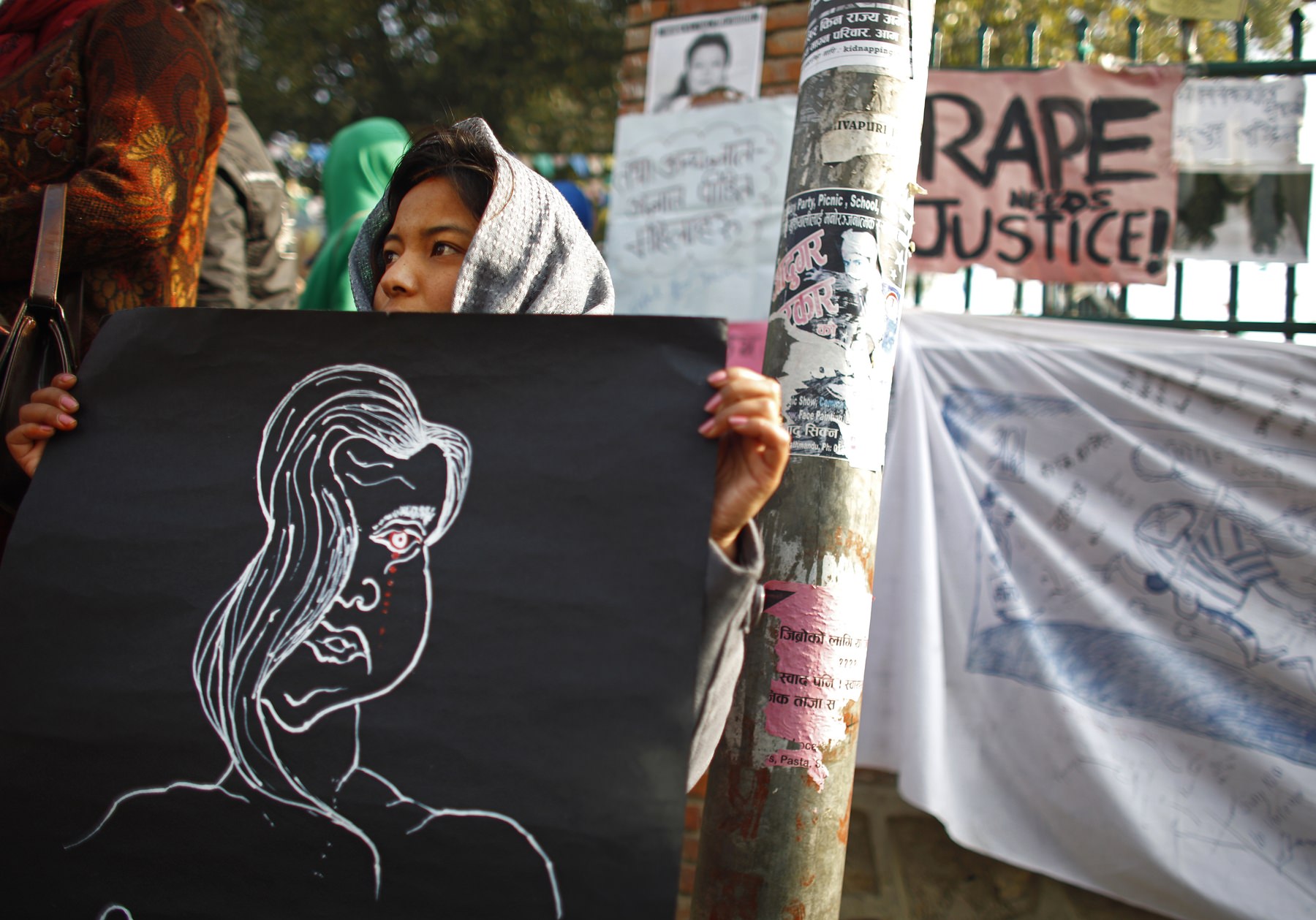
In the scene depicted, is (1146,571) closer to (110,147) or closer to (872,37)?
(872,37)

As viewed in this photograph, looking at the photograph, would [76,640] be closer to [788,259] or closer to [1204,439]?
[788,259]

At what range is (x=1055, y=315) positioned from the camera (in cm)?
286

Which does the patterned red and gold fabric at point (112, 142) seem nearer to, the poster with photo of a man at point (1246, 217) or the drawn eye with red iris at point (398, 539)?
the drawn eye with red iris at point (398, 539)

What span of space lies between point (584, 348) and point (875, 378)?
1.59 feet

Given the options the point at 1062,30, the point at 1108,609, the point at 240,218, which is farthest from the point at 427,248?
the point at 1062,30

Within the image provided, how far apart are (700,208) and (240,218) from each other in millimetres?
1680

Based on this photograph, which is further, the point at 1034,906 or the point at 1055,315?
the point at 1055,315

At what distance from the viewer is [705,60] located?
11.1 ft

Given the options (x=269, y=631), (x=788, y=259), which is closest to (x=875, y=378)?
(x=788, y=259)

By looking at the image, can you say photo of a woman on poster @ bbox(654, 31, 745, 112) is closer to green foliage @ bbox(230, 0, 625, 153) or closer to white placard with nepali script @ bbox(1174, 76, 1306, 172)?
white placard with nepali script @ bbox(1174, 76, 1306, 172)

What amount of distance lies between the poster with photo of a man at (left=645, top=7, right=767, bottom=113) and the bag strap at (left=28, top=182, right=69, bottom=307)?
245cm

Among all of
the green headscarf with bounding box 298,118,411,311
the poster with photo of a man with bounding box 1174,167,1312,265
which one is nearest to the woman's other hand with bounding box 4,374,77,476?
the green headscarf with bounding box 298,118,411,311

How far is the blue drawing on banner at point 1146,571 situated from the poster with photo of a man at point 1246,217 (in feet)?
2.78

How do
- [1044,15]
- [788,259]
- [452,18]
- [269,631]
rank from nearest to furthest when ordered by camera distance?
[269,631] < [788,259] < [1044,15] < [452,18]
